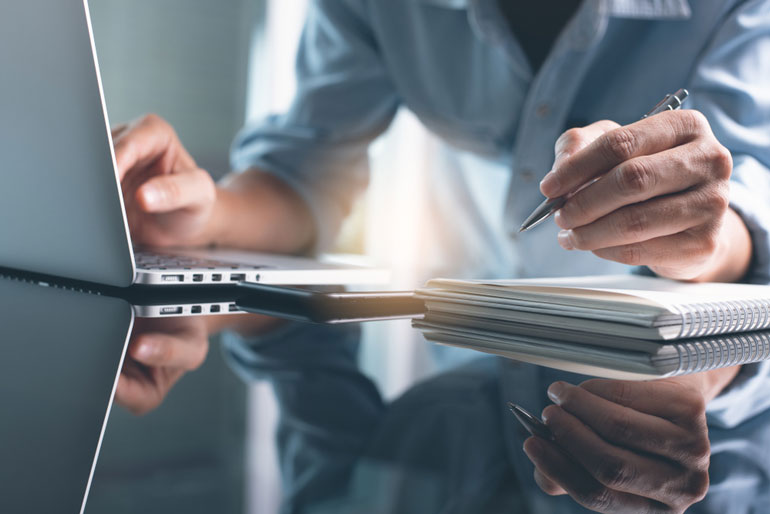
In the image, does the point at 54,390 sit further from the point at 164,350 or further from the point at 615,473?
the point at 615,473

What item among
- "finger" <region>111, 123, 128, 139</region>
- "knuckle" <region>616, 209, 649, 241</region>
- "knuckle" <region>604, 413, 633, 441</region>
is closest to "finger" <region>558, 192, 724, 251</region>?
"knuckle" <region>616, 209, 649, 241</region>

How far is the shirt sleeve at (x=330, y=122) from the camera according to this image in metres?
1.21

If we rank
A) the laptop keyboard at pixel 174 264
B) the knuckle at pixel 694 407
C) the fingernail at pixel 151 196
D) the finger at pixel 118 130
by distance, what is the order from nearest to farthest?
the knuckle at pixel 694 407
the laptop keyboard at pixel 174 264
the fingernail at pixel 151 196
the finger at pixel 118 130

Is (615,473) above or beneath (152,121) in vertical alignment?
beneath

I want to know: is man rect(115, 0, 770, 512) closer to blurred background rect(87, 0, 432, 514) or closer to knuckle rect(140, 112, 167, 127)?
knuckle rect(140, 112, 167, 127)

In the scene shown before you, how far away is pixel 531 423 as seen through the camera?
30 cm

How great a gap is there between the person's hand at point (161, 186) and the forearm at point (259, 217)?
0.03 meters

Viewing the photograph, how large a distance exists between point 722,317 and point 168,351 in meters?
0.36

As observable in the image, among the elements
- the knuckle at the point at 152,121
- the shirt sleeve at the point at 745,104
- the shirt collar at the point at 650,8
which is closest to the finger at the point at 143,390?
the knuckle at the point at 152,121

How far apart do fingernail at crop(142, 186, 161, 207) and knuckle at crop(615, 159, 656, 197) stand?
1.61 feet

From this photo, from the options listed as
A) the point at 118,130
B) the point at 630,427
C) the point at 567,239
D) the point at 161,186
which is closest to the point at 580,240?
the point at 567,239

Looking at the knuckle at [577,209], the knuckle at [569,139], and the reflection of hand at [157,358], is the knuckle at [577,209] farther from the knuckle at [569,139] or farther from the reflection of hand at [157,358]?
the reflection of hand at [157,358]

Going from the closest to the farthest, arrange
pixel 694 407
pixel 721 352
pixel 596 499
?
pixel 596 499
pixel 694 407
pixel 721 352

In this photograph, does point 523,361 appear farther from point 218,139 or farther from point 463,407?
point 218,139
